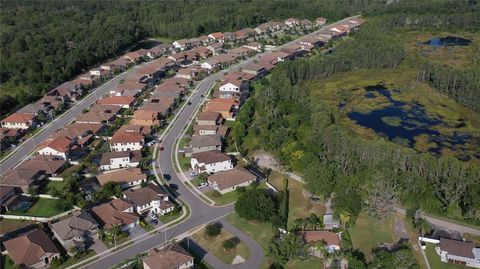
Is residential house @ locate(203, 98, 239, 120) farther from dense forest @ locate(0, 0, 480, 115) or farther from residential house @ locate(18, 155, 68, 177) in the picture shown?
dense forest @ locate(0, 0, 480, 115)

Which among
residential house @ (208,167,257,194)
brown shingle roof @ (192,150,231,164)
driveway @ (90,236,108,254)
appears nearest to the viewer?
driveway @ (90,236,108,254)

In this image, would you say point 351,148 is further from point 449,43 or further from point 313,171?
point 449,43

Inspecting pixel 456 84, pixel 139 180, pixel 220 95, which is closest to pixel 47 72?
pixel 220 95

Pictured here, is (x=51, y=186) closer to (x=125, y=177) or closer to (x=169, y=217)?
(x=125, y=177)

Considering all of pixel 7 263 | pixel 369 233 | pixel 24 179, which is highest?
pixel 24 179

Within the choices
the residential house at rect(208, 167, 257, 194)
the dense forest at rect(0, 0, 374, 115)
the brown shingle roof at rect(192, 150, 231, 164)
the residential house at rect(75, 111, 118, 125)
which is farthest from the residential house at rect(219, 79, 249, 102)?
the dense forest at rect(0, 0, 374, 115)

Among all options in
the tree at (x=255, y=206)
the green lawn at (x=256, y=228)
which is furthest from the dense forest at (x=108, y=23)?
the tree at (x=255, y=206)

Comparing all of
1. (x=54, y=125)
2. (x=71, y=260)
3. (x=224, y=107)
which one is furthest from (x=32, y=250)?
(x=224, y=107)
